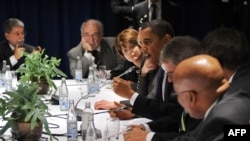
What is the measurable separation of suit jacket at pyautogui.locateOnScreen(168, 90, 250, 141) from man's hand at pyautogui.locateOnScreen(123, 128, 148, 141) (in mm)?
549

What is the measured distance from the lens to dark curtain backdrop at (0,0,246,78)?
238 inches

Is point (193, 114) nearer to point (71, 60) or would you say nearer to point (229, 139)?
point (229, 139)

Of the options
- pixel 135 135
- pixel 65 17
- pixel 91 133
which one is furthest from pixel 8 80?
pixel 65 17

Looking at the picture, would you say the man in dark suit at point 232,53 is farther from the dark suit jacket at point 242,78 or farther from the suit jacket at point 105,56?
the suit jacket at point 105,56

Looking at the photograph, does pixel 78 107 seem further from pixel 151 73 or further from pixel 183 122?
pixel 183 122

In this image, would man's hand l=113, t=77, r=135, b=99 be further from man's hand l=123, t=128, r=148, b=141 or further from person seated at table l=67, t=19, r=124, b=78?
person seated at table l=67, t=19, r=124, b=78

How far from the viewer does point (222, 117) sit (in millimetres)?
1579

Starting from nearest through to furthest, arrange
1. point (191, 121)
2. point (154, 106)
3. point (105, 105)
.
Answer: point (191, 121) < point (154, 106) < point (105, 105)

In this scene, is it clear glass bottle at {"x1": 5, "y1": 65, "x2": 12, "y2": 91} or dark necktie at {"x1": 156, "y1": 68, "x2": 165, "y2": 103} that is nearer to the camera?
dark necktie at {"x1": 156, "y1": 68, "x2": 165, "y2": 103}

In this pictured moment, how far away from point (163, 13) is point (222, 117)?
380cm

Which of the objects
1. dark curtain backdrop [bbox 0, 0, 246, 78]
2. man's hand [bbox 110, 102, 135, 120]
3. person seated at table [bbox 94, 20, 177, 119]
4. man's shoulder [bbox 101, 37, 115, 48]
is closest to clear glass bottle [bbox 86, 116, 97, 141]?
man's hand [bbox 110, 102, 135, 120]

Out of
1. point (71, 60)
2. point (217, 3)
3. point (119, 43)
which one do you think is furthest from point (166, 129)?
point (217, 3)

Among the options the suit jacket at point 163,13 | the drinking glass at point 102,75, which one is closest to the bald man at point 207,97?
the drinking glass at point 102,75

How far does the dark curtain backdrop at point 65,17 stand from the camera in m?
6.04
